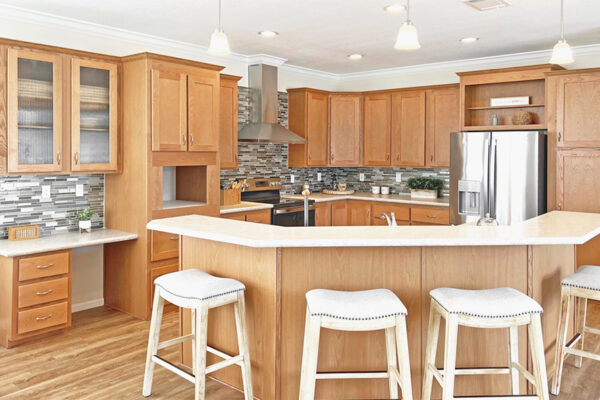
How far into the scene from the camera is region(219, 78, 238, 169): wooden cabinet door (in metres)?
5.34

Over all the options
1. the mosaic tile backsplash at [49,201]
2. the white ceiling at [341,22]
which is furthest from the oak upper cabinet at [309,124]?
the mosaic tile backsplash at [49,201]

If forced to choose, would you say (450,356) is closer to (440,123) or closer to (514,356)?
(514,356)

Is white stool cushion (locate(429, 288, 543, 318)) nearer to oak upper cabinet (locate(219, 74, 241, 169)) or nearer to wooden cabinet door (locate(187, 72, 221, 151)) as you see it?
wooden cabinet door (locate(187, 72, 221, 151))

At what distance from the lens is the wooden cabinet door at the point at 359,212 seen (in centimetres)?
657

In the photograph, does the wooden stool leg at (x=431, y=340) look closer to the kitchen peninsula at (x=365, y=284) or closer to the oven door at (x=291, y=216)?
the kitchen peninsula at (x=365, y=284)

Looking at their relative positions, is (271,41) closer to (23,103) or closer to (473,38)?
(473,38)

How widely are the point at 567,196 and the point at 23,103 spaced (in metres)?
4.86

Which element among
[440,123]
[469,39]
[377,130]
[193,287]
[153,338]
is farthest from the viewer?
[377,130]

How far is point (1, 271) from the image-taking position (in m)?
3.77

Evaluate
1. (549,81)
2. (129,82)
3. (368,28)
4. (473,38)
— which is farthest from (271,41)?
(549,81)

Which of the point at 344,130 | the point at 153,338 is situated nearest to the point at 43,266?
the point at 153,338

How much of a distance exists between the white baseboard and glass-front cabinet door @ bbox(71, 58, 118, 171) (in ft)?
4.09

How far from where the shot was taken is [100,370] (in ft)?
10.9

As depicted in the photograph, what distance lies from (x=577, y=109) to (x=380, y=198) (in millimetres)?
2422
